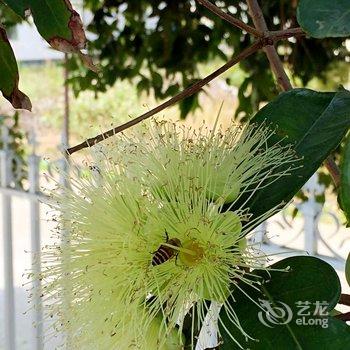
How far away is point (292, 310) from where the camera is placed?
0.39 meters

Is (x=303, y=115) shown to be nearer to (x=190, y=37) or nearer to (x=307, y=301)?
(x=307, y=301)

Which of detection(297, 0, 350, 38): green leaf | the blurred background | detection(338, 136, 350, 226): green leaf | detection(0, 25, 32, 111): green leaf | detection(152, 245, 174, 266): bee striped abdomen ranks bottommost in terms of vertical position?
detection(152, 245, 174, 266): bee striped abdomen

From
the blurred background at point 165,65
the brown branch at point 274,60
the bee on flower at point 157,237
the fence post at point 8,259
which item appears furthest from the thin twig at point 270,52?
the fence post at point 8,259

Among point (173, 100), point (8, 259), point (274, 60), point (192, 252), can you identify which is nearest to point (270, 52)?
point (274, 60)

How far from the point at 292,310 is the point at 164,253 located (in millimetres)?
74

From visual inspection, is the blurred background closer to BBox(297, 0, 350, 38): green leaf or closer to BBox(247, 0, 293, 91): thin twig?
BBox(247, 0, 293, 91): thin twig

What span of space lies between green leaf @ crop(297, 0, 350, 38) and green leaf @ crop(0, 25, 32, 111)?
200mm

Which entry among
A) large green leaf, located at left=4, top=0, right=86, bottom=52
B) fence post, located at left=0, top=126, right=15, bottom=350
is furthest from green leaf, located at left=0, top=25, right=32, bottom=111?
fence post, located at left=0, top=126, right=15, bottom=350

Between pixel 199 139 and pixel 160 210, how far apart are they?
0.05 m

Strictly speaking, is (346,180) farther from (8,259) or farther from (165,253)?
(8,259)

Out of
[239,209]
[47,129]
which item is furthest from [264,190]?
[47,129]

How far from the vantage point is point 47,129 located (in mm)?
4391

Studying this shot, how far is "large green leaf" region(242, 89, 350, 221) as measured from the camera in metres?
0.42

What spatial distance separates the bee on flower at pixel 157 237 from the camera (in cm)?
40
